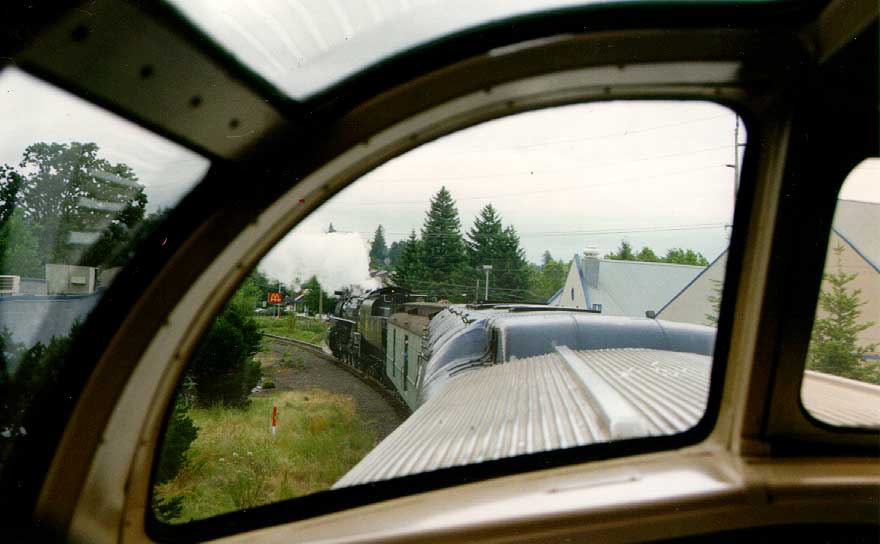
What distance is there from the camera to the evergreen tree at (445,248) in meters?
1.98

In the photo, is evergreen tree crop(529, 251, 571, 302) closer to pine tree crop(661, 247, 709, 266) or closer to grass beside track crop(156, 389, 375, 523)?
pine tree crop(661, 247, 709, 266)

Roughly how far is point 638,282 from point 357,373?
265 centimetres

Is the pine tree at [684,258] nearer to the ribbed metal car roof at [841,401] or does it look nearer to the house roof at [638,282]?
the house roof at [638,282]

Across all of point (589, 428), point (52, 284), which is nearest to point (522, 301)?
point (589, 428)

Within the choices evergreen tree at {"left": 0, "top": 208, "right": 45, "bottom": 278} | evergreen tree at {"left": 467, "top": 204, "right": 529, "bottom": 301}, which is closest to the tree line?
evergreen tree at {"left": 0, "top": 208, "right": 45, "bottom": 278}

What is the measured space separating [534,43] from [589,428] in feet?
4.04

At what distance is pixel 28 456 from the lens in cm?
122

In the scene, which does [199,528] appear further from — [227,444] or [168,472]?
[227,444]

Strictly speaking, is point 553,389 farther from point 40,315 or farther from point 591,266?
point 40,315

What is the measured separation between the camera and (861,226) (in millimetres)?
1535

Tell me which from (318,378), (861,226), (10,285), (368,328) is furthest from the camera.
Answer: (368,328)

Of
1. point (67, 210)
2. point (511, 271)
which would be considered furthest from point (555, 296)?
point (67, 210)

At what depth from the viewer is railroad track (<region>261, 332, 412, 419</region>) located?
2.06 m

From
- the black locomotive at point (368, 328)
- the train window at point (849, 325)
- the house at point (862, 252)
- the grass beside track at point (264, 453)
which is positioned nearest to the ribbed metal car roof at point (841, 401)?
the train window at point (849, 325)
